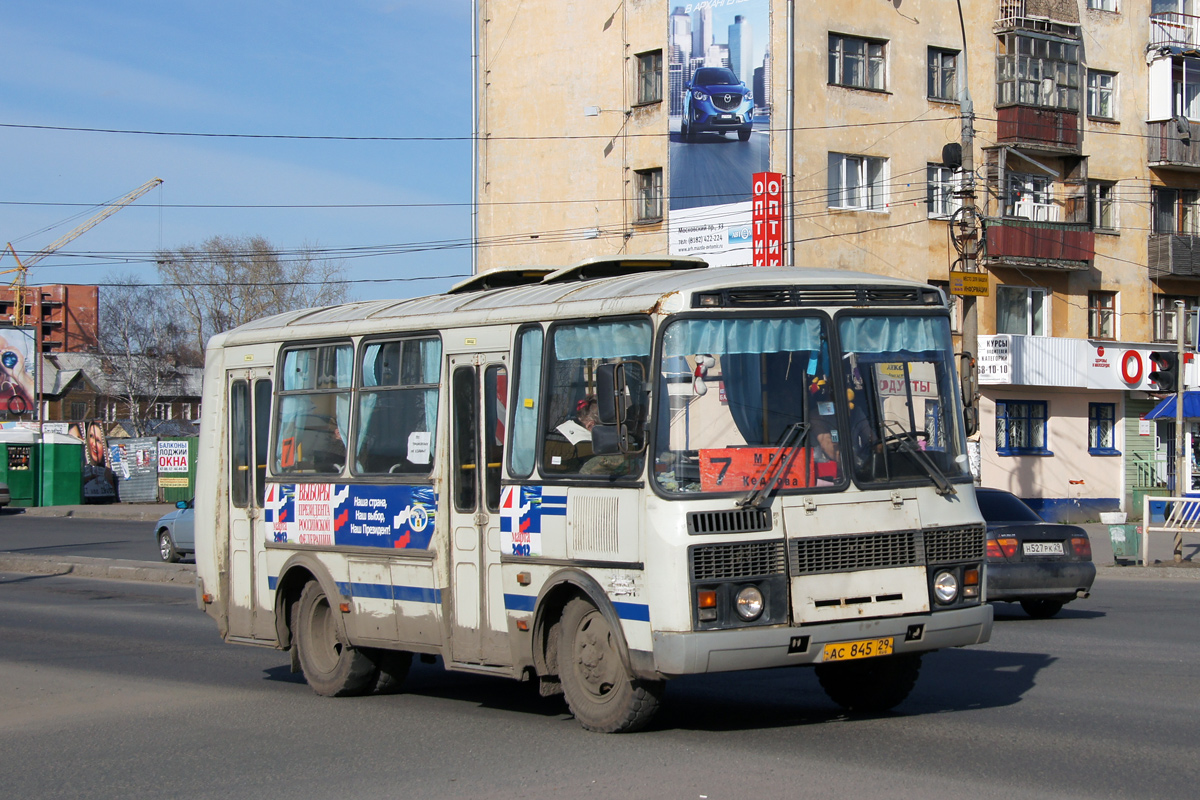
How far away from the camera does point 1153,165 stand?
4191cm

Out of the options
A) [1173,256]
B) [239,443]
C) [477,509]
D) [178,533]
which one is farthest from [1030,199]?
[477,509]

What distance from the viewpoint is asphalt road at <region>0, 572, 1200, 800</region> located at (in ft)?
22.7

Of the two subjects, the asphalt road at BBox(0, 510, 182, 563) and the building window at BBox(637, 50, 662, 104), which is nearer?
the asphalt road at BBox(0, 510, 182, 563)

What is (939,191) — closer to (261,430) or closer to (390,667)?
(261,430)

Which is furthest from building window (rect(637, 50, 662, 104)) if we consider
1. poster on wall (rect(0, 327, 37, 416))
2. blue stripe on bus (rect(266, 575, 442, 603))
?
poster on wall (rect(0, 327, 37, 416))

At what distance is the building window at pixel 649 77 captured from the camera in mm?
38500

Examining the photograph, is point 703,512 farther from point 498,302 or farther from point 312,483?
point 312,483

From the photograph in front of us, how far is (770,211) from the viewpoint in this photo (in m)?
34.9

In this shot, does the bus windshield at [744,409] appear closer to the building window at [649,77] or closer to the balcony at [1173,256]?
the building window at [649,77]

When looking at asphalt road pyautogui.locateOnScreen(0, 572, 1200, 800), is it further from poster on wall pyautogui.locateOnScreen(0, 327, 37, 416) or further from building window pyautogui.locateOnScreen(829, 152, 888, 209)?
poster on wall pyautogui.locateOnScreen(0, 327, 37, 416)

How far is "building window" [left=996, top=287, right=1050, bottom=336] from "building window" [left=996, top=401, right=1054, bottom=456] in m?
2.22

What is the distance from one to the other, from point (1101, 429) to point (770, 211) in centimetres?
1320

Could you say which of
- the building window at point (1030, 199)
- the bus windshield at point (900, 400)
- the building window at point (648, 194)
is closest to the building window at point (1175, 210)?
the building window at point (1030, 199)

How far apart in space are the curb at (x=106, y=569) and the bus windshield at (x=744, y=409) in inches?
558
